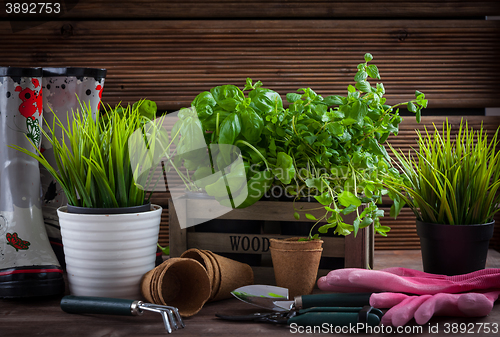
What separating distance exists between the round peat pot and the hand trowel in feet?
0.56

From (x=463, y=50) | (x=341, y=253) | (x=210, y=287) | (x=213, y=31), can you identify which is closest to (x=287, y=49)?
(x=213, y=31)

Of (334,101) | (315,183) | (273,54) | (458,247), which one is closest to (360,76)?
(334,101)

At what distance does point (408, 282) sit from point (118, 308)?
1.27 feet

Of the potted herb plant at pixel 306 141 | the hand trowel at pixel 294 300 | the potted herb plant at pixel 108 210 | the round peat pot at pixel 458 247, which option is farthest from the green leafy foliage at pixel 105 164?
the round peat pot at pixel 458 247

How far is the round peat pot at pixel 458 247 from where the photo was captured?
0.61 metres

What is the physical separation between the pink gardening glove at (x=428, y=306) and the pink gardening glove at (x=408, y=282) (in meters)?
0.03

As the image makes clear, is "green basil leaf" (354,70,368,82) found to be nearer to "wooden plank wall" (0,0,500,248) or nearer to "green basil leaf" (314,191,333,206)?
"green basil leaf" (314,191,333,206)

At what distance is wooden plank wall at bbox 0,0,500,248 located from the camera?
984 mm

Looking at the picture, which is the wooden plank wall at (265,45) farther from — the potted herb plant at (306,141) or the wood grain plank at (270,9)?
the potted herb plant at (306,141)

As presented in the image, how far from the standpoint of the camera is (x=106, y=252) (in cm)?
56

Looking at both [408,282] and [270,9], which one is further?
[270,9]

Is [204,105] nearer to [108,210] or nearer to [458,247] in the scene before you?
[108,210]

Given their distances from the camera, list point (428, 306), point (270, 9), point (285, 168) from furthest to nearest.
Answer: point (270, 9) → point (285, 168) → point (428, 306)

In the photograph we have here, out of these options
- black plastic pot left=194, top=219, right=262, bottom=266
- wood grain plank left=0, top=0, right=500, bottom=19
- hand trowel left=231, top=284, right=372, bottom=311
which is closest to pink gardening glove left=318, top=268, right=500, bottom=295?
hand trowel left=231, top=284, right=372, bottom=311
